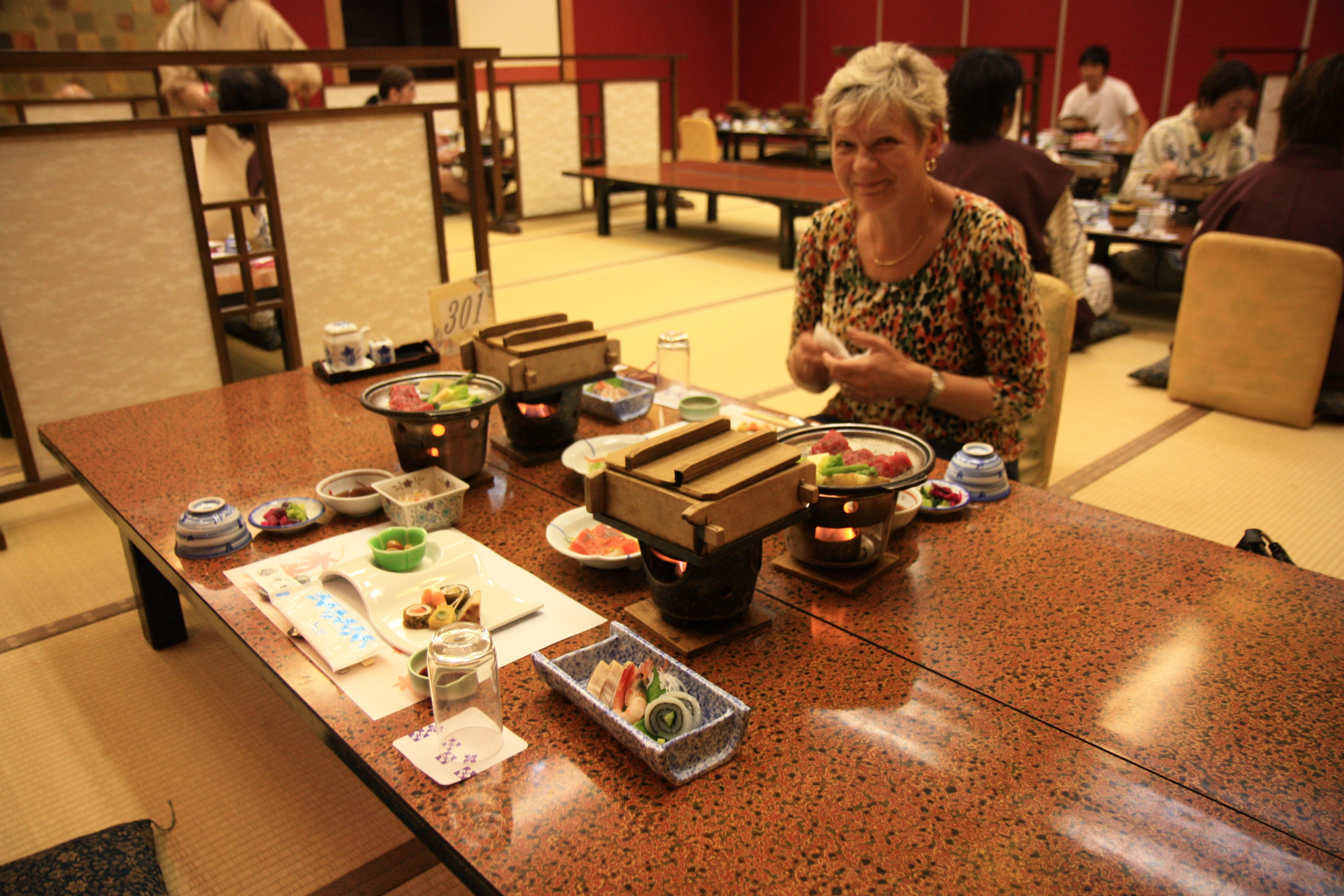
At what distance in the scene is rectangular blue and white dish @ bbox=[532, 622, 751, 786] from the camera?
918 millimetres

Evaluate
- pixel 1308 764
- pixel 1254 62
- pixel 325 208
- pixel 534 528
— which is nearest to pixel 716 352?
pixel 325 208

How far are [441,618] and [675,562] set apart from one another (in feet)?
1.02

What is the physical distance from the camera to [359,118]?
122 inches

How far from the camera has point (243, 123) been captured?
281 cm

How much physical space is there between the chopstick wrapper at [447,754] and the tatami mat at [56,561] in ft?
5.38

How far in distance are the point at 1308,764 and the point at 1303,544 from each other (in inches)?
75.1

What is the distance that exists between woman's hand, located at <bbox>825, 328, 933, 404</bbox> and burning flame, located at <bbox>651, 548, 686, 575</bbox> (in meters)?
0.70

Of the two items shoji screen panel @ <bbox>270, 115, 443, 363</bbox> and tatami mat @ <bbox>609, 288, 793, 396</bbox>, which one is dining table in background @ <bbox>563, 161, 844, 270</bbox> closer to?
tatami mat @ <bbox>609, 288, 793, 396</bbox>

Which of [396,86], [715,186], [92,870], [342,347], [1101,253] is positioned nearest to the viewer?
[92,870]

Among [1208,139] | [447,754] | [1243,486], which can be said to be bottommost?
[1243,486]

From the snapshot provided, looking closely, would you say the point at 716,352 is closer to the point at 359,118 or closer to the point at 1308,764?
the point at 359,118

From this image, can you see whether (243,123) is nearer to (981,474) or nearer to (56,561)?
(56,561)

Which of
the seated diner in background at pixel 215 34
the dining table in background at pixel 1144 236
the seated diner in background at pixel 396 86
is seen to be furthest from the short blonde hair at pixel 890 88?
the seated diner in background at pixel 396 86

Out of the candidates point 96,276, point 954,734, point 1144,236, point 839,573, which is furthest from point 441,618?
point 1144,236
